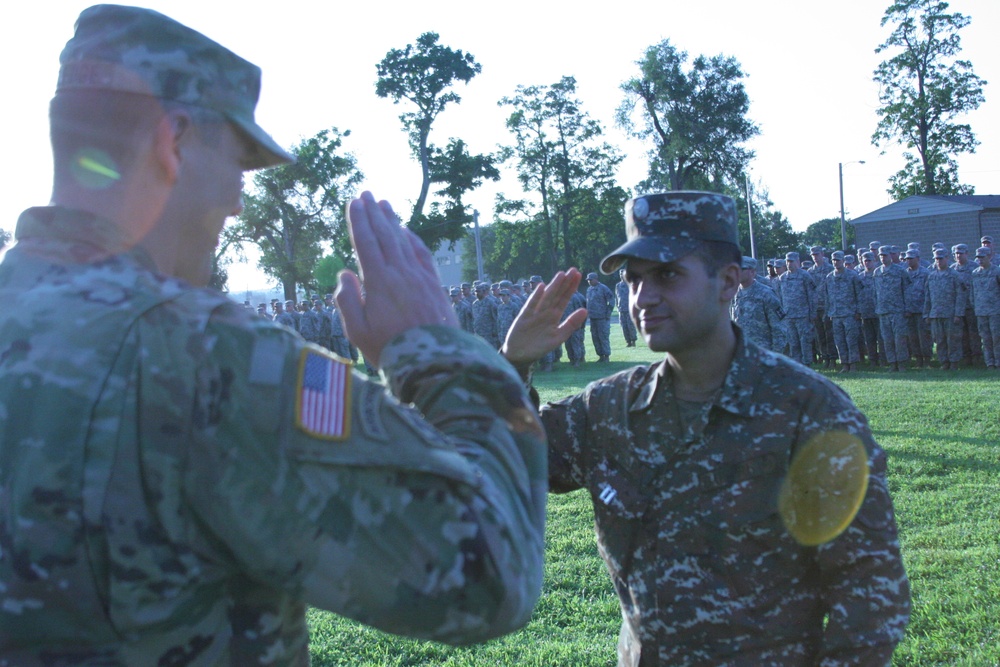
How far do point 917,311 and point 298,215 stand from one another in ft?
124

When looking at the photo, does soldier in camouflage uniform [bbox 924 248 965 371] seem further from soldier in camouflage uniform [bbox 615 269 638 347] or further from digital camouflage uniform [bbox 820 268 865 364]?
soldier in camouflage uniform [bbox 615 269 638 347]

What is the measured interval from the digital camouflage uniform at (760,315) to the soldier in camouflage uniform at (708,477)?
42.8 feet

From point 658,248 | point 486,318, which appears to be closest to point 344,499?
point 658,248

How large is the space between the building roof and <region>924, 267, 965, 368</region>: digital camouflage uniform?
30.9 meters

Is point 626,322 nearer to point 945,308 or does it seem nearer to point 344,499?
point 945,308

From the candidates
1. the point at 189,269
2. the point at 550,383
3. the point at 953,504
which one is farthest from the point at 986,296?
the point at 189,269

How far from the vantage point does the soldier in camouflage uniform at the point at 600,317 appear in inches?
970

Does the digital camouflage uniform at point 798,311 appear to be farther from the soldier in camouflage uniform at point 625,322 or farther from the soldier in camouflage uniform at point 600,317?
the soldier in camouflage uniform at point 625,322

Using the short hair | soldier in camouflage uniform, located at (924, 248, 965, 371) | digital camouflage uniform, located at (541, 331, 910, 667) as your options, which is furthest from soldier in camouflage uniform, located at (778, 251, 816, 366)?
digital camouflage uniform, located at (541, 331, 910, 667)

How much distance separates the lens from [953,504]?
777cm

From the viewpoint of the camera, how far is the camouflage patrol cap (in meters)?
1.31

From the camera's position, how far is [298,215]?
4991 cm

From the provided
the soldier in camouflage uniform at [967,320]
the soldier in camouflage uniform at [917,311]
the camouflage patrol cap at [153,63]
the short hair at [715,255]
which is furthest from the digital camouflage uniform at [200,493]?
the soldier in camouflage uniform at [917,311]

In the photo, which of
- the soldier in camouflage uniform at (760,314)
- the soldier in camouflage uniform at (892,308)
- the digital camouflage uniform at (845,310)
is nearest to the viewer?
the soldier in camouflage uniform at (760,314)
